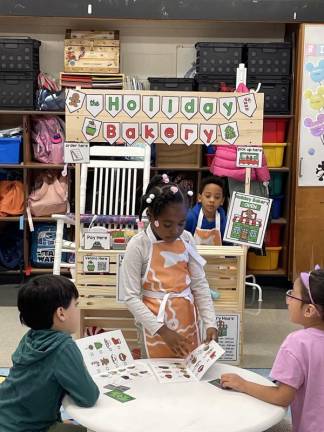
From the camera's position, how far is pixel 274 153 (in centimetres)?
509

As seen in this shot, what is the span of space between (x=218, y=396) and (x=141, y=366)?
0.35m

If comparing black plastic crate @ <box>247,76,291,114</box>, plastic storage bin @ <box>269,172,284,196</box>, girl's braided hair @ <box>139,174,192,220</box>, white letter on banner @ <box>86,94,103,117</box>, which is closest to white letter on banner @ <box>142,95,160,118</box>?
white letter on banner @ <box>86,94,103,117</box>

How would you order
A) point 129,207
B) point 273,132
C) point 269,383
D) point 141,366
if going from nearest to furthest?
point 269,383 < point 141,366 < point 129,207 < point 273,132

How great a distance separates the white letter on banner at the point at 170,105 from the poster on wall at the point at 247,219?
52 centimetres

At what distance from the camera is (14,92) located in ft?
16.3

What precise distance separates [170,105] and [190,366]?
1.51 metres

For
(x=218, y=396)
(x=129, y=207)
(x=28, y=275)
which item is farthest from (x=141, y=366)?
(x=28, y=275)

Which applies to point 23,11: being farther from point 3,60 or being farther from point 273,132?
point 273,132

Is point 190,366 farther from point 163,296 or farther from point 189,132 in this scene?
point 189,132

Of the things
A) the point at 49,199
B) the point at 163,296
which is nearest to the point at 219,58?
the point at 49,199

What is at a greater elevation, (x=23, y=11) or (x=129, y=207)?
(x=23, y=11)

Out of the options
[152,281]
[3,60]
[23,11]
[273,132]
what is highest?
[23,11]

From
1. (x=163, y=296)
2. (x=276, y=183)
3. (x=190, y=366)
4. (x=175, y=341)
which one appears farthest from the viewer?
(x=276, y=183)

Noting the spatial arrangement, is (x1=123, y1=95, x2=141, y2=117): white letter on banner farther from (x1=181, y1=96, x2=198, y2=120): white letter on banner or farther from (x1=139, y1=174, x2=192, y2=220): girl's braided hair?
(x1=139, y1=174, x2=192, y2=220): girl's braided hair
